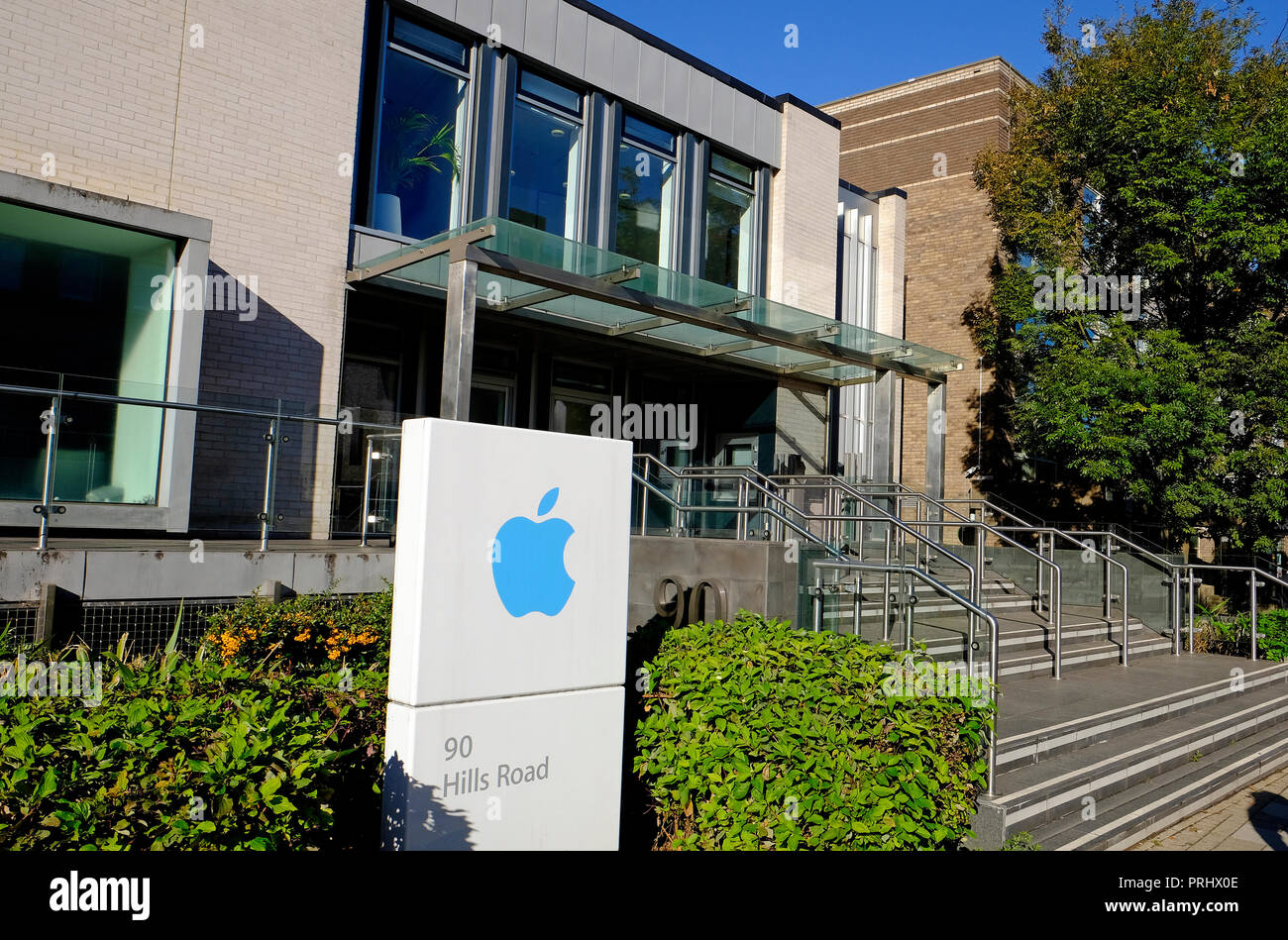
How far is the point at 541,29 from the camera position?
1300cm

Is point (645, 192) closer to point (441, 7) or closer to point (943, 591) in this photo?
point (441, 7)

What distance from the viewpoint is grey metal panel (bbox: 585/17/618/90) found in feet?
44.6

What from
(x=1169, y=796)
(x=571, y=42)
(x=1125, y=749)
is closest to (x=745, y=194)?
(x=571, y=42)

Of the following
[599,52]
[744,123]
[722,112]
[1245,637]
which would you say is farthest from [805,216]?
[1245,637]

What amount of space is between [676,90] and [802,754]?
508 inches

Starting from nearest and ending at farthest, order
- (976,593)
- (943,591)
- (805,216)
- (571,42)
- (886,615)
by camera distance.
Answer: (943,591), (886,615), (976,593), (571,42), (805,216)

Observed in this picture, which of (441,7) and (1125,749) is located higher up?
(441,7)

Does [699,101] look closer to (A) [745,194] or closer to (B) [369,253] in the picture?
(A) [745,194]

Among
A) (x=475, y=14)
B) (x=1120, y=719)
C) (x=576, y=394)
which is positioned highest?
(x=475, y=14)

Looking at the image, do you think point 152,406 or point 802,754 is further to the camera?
point 152,406

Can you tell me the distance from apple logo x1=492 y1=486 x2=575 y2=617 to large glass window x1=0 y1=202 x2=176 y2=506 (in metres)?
4.85

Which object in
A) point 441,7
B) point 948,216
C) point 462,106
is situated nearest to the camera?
point 441,7
